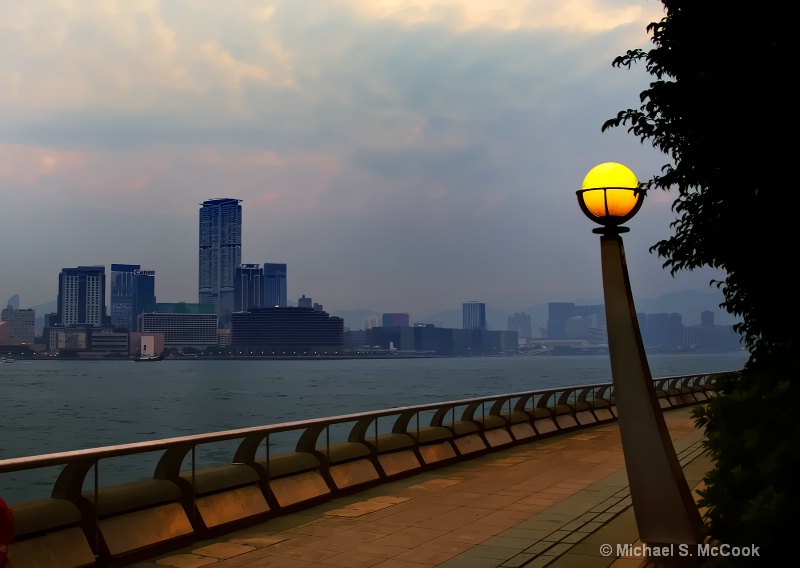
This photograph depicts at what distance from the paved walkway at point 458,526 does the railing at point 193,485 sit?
0.24 m

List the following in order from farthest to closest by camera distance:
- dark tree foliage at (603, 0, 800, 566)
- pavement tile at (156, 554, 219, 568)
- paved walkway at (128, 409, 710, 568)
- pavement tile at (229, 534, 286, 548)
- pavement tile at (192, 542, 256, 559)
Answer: pavement tile at (229, 534, 286, 548) → pavement tile at (192, 542, 256, 559) → paved walkway at (128, 409, 710, 568) → pavement tile at (156, 554, 219, 568) → dark tree foliage at (603, 0, 800, 566)

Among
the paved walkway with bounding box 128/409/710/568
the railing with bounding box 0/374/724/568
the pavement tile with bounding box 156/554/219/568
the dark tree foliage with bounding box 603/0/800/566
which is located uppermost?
the dark tree foliage with bounding box 603/0/800/566

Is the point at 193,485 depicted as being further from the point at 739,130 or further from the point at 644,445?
the point at 739,130

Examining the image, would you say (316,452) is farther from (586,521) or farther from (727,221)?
(727,221)

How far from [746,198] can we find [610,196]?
1.26 m

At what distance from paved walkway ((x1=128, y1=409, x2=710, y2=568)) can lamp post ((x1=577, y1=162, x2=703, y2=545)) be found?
490 mm

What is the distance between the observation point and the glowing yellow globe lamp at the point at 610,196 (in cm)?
806

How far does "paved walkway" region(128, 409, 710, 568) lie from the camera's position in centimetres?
774

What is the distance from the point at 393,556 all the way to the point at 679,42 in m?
5.60

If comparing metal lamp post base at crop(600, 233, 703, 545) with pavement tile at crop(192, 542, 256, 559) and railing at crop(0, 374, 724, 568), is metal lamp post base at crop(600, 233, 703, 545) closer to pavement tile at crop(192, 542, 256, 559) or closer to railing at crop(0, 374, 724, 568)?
pavement tile at crop(192, 542, 256, 559)

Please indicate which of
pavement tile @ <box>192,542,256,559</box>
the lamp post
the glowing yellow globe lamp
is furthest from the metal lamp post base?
pavement tile @ <box>192,542,256,559</box>

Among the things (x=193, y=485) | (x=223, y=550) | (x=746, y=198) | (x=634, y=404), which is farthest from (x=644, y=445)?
(x=193, y=485)

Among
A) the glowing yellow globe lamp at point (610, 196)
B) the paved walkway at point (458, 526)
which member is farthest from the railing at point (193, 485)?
the glowing yellow globe lamp at point (610, 196)

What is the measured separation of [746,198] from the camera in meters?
7.22
